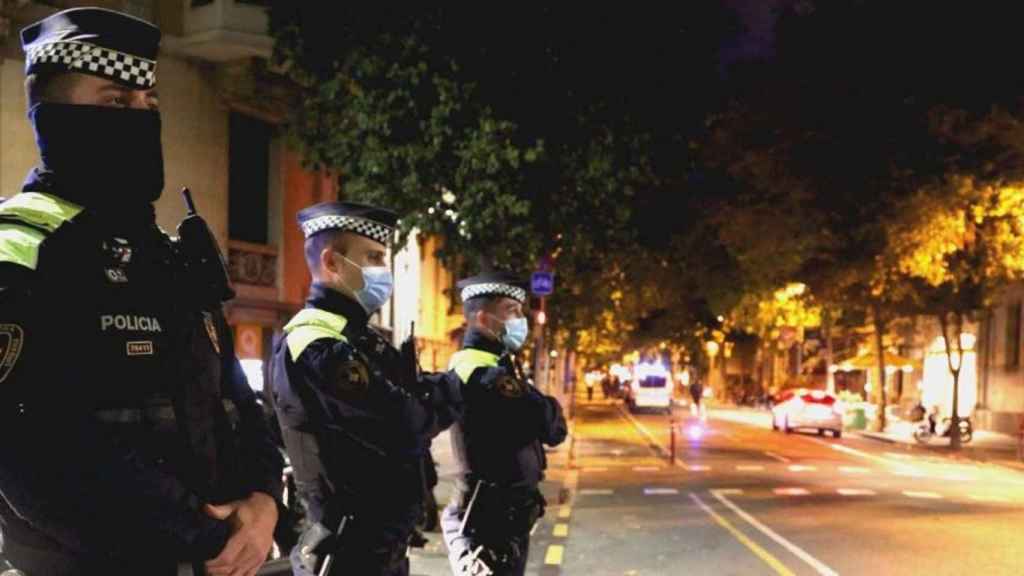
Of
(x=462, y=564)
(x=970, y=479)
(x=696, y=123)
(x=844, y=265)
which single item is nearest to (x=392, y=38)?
(x=696, y=123)

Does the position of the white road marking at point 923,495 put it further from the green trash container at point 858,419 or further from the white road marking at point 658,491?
the green trash container at point 858,419

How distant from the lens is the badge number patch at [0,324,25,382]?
1.71 meters

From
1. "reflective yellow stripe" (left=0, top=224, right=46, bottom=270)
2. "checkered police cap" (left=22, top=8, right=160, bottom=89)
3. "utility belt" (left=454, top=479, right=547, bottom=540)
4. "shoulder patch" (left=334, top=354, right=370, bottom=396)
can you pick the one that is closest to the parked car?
"utility belt" (left=454, top=479, right=547, bottom=540)

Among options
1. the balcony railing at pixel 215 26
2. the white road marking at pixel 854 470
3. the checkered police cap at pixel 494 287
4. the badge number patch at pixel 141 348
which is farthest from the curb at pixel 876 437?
the badge number patch at pixel 141 348

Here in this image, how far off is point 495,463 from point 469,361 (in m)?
0.56

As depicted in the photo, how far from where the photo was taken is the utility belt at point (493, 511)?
4.91m

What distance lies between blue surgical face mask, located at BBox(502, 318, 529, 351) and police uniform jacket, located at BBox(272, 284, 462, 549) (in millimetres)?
1949

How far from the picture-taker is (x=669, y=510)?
40.8ft

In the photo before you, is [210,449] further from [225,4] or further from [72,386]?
[225,4]

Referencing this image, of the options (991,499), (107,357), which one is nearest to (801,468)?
(991,499)

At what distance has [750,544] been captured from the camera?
9758 millimetres

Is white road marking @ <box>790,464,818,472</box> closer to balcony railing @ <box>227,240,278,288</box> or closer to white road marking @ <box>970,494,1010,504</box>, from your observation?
white road marking @ <box>970,494,1010,504</box>

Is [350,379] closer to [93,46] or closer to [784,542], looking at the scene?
[93,46]

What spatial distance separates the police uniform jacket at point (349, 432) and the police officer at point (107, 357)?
1.11 meters
